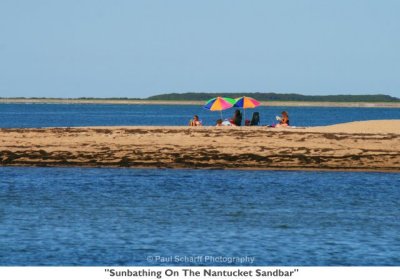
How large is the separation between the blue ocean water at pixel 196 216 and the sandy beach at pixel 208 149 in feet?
2.95

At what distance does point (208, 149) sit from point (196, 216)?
12689 mm

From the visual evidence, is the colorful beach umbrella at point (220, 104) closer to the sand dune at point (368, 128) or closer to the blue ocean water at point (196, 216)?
the sand dune at point (368, 128)

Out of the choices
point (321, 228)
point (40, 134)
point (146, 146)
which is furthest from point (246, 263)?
point (40, 134)

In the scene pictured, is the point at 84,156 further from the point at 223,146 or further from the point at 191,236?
the point at 191,236

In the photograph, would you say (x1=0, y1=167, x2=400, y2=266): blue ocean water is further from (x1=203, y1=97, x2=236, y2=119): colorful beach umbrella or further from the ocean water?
(x1=203, y1=97, x2=236, y2=119): colorful beach umbrella

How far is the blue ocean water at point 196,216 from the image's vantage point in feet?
67.5

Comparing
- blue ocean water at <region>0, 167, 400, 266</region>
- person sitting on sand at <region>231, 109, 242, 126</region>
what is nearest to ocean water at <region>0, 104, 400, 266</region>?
blue ocean water at <region>0, 167, 400, 266</region>

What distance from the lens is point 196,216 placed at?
2591 centimetres

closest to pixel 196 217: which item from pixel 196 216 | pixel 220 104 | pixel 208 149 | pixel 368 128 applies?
pixel 196 216

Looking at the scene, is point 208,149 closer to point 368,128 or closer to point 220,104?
point 368,128

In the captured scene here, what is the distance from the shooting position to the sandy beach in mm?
37062

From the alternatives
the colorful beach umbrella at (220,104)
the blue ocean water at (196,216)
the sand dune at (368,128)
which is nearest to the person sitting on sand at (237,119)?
the colorful beach umbrella at (220,104)

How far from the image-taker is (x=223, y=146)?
3841 centimetres

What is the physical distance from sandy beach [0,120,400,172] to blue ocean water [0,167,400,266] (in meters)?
0.90
